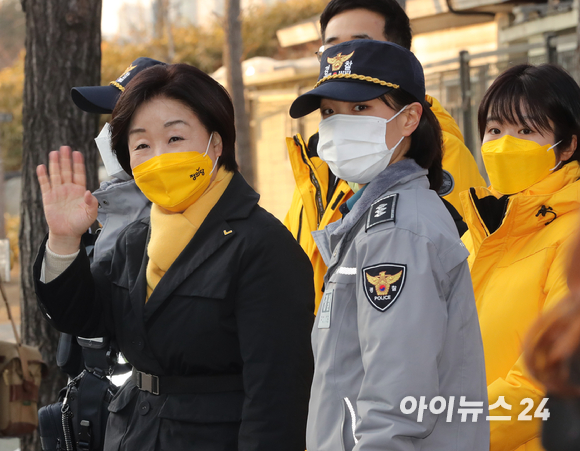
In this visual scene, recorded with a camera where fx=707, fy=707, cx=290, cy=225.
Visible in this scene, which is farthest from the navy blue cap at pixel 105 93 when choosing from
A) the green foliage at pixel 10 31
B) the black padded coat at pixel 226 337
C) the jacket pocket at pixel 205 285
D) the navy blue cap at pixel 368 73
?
the green foliage at pixel 10 31

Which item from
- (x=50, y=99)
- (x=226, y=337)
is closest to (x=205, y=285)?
(x=226, y=337)

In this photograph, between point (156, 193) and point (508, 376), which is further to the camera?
point (156, 193)

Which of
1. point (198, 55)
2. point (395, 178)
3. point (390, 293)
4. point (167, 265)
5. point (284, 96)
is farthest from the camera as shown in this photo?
point (198, 55)

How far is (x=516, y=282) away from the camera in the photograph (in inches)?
94.6

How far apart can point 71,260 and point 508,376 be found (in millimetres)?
1526

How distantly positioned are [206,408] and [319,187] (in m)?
1.21

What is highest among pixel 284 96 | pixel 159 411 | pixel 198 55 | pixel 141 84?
pixel 198 55

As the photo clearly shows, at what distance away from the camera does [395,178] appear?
205cm

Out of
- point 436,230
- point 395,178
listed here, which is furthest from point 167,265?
point 436,230

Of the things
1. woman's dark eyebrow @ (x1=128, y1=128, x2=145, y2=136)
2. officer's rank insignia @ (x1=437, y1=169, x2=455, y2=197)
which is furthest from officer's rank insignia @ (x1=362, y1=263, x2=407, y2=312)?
officer's rank insignia @ (x1=437, y1=169, x2=455, y2=197)

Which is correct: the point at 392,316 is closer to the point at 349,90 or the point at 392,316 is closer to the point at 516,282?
the point at 349,90

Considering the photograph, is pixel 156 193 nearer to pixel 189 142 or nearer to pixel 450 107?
pixel 189 142

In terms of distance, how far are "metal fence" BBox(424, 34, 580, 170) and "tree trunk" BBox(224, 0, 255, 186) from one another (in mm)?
6516

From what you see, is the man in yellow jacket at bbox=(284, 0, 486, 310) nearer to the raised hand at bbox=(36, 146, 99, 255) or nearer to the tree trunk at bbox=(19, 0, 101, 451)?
the raised hand at bbox=(36, 146, 99, 255)
